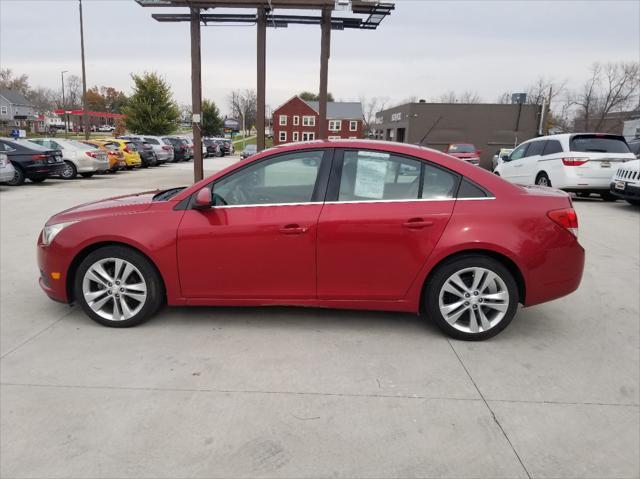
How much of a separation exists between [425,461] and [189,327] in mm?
2342

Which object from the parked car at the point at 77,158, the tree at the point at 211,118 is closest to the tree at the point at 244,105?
the tree at the point at 211,118

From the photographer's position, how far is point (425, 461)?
243 centimetres

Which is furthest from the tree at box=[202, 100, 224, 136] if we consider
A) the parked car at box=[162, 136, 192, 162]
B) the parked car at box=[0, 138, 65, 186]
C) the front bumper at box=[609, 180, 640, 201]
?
the front bumper at box=[609, 180, 640, 201]

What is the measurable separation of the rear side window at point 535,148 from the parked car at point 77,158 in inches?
630

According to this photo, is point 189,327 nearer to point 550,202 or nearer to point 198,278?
point 198,278

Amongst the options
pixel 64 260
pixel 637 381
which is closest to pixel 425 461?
pixel 637 381

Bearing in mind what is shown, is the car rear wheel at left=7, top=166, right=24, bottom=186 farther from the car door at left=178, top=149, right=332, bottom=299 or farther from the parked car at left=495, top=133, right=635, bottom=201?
the parked car at left=495, top=133, right=635, bottom=201

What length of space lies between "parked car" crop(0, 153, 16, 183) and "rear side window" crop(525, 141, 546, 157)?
14975mm

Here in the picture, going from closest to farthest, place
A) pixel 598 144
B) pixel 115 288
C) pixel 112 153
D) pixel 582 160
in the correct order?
pixel 115 288 < pixel 582 160 < pixel 598 144 < pixel 112 153

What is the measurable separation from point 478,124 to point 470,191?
49.4 meters

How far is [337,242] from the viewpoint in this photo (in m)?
3.73

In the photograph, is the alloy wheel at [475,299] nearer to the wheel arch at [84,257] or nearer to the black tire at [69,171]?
the wheel arch at [84,257]

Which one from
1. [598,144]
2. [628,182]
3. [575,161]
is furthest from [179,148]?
[628,182]

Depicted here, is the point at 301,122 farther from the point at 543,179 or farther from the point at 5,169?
the point at 543,179
